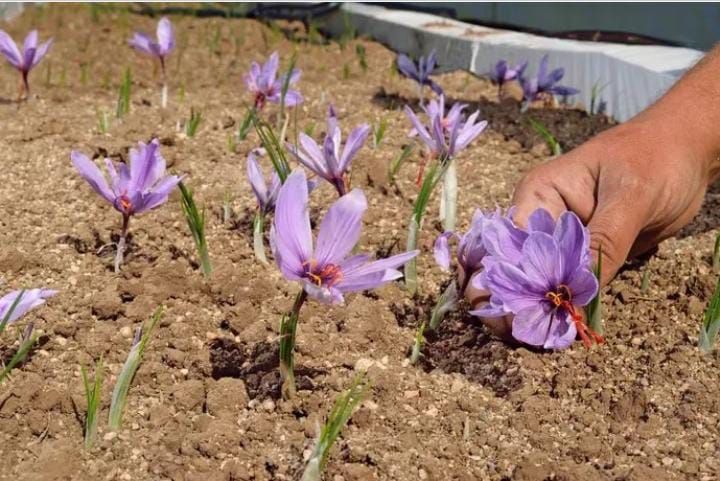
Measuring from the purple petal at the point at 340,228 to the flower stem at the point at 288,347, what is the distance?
0.07 m

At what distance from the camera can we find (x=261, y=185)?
1.79 metres

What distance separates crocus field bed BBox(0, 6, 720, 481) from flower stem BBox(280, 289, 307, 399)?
3 centimetres

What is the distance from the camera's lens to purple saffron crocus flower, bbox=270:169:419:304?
3.93ft

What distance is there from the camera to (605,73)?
3.08 m

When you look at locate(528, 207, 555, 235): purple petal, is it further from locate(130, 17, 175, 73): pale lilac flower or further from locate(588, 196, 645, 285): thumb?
locate(130, 17, 175, 73): pale lilac flower

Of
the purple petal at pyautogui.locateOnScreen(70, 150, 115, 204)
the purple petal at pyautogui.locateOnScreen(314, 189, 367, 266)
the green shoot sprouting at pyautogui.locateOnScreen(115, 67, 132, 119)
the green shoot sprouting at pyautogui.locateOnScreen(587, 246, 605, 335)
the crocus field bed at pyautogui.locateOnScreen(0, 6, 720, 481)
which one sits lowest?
the crocus field bed at pyautogui.locateOnScreen(0, 6, 720, 481)

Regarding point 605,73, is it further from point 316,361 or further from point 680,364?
point 316,361

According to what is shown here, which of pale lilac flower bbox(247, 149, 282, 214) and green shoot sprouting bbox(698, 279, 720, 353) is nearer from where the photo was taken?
green shoot sprouting bbox(698, 279, 720, 353)

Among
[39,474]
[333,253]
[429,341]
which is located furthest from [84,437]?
[429,341]

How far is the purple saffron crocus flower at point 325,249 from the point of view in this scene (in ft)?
3.93

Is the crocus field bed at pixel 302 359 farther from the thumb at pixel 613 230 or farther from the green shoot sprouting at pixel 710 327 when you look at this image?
the thumb at pixel 613 230

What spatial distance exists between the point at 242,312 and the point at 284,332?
13.9 inches

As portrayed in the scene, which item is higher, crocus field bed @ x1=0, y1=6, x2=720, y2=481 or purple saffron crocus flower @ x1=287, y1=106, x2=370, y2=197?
purple saffron crocus flower @ x1=287, y1=106, x2=370, y2=197

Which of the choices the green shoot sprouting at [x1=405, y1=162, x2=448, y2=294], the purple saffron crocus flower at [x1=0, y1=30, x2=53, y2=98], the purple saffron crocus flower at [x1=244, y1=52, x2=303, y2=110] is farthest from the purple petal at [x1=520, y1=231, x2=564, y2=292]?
the purple saffron crocus flower at [x1=0, y1=30, x2=53, y2=98]
